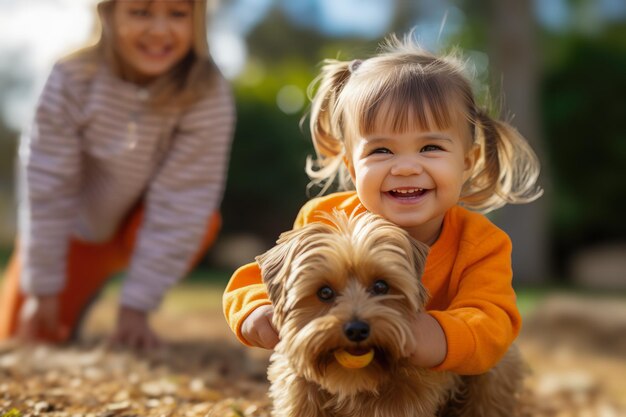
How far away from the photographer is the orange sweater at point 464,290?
2.71m

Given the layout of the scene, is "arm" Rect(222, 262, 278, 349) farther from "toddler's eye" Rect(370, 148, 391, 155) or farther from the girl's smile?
"toddler's eye" Rect(370, 148, 391, 155)

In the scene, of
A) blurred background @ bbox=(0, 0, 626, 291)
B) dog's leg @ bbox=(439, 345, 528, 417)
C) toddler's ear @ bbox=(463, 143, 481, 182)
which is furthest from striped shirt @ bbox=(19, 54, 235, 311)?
blurred background @ bbox=(0, 0, 626, 291)

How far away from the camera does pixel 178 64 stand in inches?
205

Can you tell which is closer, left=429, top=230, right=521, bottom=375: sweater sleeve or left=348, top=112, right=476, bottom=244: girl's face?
left=429, top=230, right=521, bottom=375: sweater sleeve

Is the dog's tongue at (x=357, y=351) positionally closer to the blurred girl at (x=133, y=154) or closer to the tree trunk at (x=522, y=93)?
the blurred girl at (x=133, y=154)

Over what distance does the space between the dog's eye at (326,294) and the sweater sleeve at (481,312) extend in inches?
15.3

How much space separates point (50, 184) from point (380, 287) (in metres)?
3.43

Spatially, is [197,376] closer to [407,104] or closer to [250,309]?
[250,309]

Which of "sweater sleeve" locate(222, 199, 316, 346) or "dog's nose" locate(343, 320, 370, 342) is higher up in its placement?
"dog's nose" locate(343, 320, 370, 342)

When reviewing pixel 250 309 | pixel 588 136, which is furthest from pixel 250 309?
pixel 588 136

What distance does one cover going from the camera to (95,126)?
17.1 ft

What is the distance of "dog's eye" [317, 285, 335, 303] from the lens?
252cm

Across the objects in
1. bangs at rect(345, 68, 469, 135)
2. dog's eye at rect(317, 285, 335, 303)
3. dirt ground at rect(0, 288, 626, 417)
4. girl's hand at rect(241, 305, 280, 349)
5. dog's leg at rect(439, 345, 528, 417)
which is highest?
bangs at rect(345, 68, 469, 135)

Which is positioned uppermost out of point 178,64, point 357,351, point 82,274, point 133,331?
point 178,64
